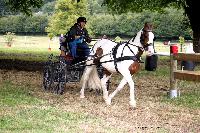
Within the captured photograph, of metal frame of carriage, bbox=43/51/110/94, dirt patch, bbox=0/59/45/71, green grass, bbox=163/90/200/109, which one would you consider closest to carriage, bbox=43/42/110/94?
metal frame of carriage, bbox=43/51/110/94

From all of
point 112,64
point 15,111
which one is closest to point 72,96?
point 112,64

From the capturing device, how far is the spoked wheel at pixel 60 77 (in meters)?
15.8

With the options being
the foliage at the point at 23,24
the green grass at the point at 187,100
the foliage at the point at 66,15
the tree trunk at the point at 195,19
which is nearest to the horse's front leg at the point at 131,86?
the green grass at the point at 187,100

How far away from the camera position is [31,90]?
55.4 feet

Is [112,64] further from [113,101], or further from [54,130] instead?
[54,130]

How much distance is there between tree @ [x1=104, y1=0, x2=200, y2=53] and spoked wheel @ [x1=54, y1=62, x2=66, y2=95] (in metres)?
19.5

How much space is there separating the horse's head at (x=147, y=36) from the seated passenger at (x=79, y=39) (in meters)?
2.53

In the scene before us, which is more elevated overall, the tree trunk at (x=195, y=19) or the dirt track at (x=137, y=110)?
the tree trunk at (x=195, y=19)

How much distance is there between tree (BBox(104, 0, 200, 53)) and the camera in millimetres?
35128

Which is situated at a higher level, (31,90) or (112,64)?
(112,64)

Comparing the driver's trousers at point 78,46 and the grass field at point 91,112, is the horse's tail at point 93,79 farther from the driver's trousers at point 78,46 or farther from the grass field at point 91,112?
the driver's trousers at point 78,46

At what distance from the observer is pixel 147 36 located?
1371cm

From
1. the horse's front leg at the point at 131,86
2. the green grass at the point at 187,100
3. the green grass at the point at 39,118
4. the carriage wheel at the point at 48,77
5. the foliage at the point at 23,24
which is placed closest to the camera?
the green grass at the point at 39,118

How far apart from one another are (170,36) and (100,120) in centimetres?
Result: 5897
